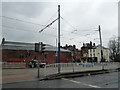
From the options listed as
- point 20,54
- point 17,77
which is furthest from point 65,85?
point 20,54

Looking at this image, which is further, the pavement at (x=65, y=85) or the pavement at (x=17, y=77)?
the pavement at (x=17, y=77)

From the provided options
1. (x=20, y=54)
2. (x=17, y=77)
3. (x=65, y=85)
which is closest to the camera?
(x=65, y=85)

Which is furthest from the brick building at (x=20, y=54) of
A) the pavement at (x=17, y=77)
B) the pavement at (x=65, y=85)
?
the pavement at (x=65, y=85)

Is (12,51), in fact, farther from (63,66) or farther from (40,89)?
(40,89)

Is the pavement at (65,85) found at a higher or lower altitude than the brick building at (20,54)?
lower

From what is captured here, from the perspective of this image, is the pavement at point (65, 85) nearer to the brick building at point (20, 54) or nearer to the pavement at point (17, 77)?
the pavement at point (17, 77)

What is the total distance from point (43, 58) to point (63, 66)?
115 feet

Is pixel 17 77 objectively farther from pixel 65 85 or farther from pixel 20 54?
pixel 20 54

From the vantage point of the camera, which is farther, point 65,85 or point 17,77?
point 17,77

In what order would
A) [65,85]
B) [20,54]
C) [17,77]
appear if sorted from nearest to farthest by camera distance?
[65,85] → [17,77] → [20,54]

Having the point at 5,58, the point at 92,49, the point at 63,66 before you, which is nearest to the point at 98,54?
the point at 92,49

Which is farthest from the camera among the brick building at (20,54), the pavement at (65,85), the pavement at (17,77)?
the brick building at (20,54)

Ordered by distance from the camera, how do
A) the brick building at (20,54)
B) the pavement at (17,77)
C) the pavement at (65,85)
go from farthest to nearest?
the brick building at (20,54)
the pavement at (17,77)
the pavement at (65,85)

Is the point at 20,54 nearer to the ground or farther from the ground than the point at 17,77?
farther from the ground
